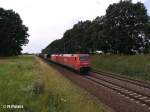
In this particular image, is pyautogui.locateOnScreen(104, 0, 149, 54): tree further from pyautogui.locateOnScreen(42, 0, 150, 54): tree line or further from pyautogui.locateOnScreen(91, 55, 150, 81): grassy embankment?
pyautogui.locateOnScreen(91, 55, 150, 81): grassy embankment

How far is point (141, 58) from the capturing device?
4450cm

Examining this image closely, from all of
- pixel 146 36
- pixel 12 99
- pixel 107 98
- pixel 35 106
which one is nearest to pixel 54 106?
pixel 35 106

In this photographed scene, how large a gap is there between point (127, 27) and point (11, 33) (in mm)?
49305

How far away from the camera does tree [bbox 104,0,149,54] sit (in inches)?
2456

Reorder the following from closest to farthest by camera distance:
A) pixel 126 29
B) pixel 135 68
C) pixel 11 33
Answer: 1. pixel 135 68
2. pixel 126 29
3. pixel 11 33

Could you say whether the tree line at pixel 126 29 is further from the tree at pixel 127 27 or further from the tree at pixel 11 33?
the tree at pixel 11 33

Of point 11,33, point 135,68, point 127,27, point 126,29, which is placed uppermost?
point 11,33

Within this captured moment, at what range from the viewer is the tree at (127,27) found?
62375mm

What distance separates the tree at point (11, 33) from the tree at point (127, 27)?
42104 millimetres

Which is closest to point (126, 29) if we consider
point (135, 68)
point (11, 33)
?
point (135, 68)

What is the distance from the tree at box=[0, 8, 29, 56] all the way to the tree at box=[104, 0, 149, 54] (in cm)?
4210

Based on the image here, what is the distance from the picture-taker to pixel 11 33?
102188mm

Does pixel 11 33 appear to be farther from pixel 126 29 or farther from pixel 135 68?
pixel 135 68

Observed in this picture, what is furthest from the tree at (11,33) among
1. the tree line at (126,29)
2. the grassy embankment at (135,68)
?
the grassy embankment at (135,68)
